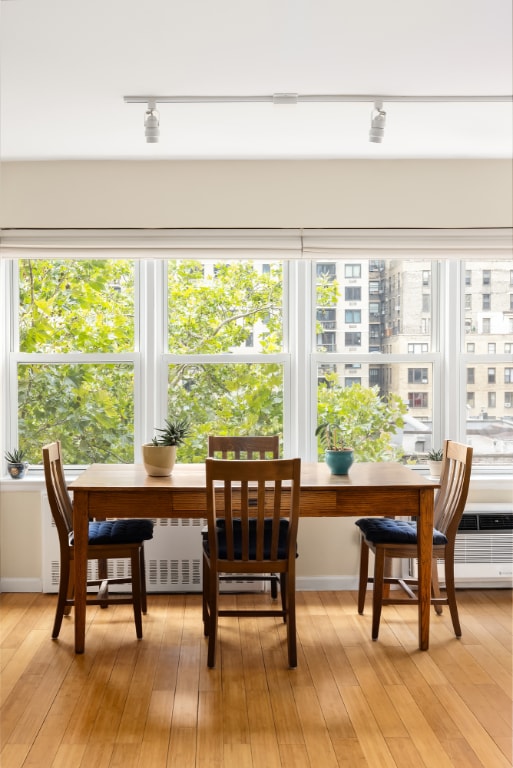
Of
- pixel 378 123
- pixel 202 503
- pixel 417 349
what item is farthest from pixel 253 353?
pixel 378 123

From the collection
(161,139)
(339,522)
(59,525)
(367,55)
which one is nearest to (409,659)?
(339,522)

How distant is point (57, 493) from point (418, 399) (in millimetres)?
2347

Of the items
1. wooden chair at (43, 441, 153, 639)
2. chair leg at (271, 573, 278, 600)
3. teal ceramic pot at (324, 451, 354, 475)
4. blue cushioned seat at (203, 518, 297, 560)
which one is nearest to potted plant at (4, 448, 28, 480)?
wooden chair at (43, 441, 153, 639)

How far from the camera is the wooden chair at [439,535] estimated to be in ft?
11.7

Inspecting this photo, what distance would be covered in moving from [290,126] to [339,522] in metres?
2.33

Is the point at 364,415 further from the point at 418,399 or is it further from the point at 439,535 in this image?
the point at 439,535

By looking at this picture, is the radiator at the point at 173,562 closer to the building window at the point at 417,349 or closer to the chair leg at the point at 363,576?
the chair leg at the point at 363,576

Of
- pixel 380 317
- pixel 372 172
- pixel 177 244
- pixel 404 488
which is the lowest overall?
pixel 404 488

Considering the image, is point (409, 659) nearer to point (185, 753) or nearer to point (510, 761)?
point (510, 761)

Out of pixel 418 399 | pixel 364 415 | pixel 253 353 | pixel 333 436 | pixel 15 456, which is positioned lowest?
pixel 15 456

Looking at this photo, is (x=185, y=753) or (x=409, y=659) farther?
(x=409, y=659)

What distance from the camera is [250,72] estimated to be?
119 inches

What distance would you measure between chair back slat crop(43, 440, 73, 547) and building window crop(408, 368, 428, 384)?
226 centimetres

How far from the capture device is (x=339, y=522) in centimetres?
447
